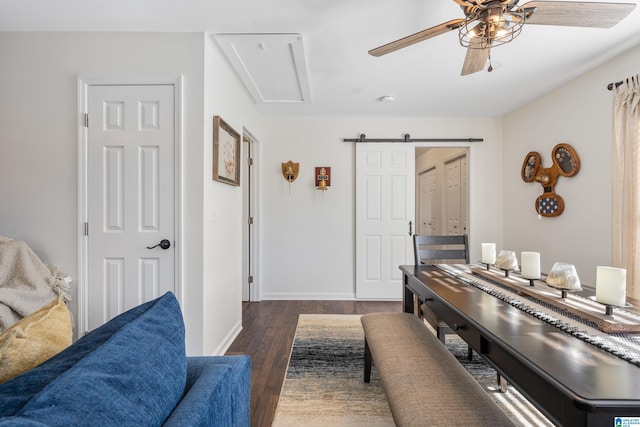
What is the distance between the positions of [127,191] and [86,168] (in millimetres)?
332

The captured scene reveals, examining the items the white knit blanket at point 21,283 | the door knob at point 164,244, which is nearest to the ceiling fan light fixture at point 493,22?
the door knob at point 164,244

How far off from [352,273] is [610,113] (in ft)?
9.93

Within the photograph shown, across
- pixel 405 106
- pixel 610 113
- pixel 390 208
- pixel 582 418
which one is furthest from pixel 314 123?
pixel 582 418

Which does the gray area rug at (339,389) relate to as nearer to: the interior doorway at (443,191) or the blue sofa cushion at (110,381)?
the blue sofa cushion at (110,381)

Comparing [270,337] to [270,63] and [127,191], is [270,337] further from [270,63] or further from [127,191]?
[270,63]

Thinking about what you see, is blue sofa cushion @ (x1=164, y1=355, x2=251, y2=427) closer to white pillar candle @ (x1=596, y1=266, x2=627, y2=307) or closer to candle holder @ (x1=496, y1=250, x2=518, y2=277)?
white pillar candle @ (x1=596, y1=266, x2=627, y2=307)

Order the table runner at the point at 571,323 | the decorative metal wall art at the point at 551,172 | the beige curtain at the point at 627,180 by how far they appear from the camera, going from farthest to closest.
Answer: the decorative metal wall art at the point at 551,172 → the beige curtain at the point at 627,180 → the table runner at the point at 571,323

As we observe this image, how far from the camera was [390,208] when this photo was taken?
13.7 feet

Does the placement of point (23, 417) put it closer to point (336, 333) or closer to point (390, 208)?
point (336, 333)

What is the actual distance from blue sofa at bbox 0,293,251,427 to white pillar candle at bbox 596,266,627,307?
1.40 m

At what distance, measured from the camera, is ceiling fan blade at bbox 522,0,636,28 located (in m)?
1.43

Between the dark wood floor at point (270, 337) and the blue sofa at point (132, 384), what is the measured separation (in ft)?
3.37

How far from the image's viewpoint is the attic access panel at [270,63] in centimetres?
229

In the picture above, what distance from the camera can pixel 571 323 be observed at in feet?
3.89
